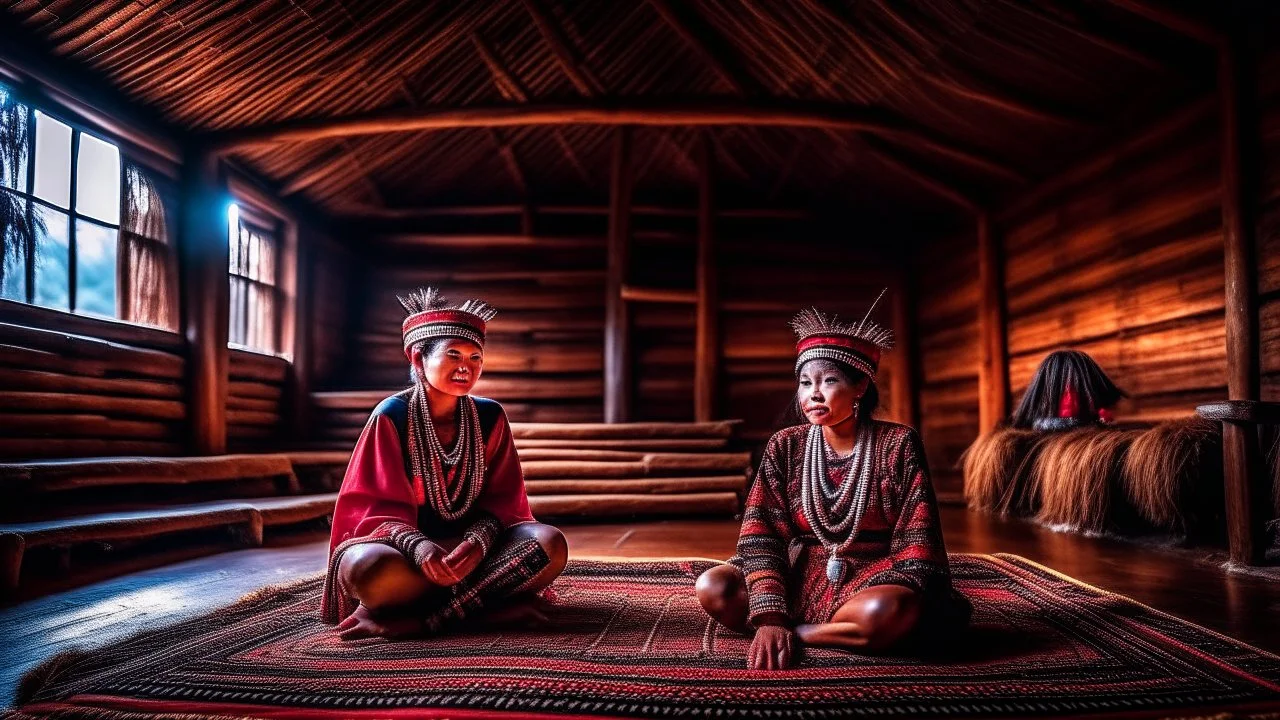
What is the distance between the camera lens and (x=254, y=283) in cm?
802

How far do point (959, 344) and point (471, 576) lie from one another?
773 centimetres

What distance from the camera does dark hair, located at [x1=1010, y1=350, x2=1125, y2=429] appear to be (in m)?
6.00

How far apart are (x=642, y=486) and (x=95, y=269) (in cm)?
487

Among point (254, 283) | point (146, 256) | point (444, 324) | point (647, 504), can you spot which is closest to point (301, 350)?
point (254, 283)

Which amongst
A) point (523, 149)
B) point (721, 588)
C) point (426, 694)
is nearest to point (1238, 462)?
point (721, 588)

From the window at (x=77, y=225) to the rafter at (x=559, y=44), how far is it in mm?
3651

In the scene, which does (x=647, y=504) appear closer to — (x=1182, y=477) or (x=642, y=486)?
(x=642, y=486)

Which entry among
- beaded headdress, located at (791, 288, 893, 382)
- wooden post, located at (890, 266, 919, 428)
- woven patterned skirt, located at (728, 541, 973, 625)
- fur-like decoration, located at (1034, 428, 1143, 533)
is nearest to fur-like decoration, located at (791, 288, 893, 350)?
beaded headdress, located at (791, 288, 893, 382)

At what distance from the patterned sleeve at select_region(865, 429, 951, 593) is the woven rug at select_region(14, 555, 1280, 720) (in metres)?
0.25

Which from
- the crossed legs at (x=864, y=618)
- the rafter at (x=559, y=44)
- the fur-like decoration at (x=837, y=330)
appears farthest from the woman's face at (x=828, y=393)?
Answer: the rafter at (x=559, y=44)

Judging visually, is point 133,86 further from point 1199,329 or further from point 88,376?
point 1199,329

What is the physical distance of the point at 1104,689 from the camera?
2020 millimetres

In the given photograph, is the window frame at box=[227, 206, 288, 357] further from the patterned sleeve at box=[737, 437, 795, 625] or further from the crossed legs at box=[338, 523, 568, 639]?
the patterned sleeve at box=[737, 437, 795, 625]

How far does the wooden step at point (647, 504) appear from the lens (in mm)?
6637
